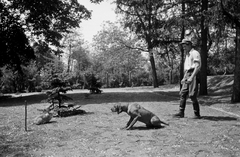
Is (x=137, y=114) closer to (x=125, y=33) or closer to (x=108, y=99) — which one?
(x=108, y=99)

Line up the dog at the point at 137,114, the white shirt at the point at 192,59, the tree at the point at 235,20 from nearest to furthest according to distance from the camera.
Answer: the dog at the point at 137,114
the white shirt at the point at 192,59
the tree at the point at 235,20

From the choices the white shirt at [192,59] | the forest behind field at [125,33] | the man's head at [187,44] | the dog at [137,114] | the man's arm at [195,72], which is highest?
the forest behind field at [125,33]

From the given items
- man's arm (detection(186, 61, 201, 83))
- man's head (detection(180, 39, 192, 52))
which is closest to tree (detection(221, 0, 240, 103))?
man's head (detection(180, 39, 192, 52))

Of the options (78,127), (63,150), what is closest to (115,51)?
(78,127)

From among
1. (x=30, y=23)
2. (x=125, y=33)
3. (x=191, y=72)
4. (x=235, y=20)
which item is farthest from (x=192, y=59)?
(x=125, y=33)

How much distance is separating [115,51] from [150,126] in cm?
2925

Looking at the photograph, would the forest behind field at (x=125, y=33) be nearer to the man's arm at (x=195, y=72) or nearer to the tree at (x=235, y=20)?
the tree at (x=235, y=20)

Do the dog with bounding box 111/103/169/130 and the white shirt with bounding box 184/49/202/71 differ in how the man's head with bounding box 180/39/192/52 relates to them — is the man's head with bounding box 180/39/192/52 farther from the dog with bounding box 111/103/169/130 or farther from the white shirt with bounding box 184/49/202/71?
the dog with bounding box 111/103/169/130

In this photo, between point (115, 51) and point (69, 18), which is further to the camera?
point (115, 51)

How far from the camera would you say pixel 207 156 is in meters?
4.09

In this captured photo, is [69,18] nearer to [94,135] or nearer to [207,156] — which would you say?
[94,135]

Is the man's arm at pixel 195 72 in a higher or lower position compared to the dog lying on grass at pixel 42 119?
higher

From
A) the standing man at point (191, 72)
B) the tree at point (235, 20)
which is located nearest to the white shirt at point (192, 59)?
the standing man at point (191, 72)

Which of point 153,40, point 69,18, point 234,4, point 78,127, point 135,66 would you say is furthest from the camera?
point 135,66
